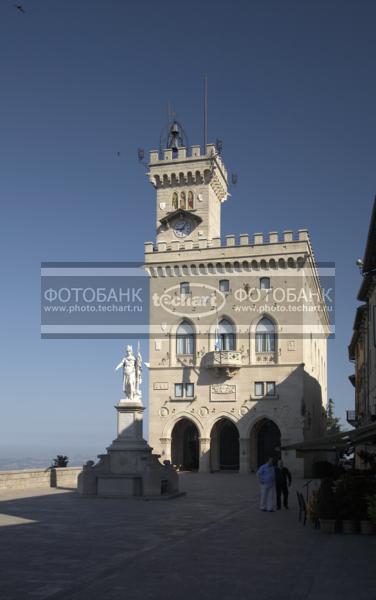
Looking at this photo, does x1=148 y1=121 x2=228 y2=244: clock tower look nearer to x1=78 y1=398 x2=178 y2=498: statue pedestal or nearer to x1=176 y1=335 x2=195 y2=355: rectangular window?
x1=176 y1=335 x2=195 y2=355: rectangular window

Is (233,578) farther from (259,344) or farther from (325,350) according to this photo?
(325,350)

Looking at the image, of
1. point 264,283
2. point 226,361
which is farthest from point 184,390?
point 264,283

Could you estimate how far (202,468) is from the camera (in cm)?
5209

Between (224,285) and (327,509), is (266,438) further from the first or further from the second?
(327,509)

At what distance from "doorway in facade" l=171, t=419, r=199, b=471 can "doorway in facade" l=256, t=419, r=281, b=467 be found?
498cm

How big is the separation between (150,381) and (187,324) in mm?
4924

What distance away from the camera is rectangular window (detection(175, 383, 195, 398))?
53.2 meters

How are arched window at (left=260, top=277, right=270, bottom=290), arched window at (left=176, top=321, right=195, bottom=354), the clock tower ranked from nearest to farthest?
1. arched window at (left=260, top=277, right=270, bottom=290)
2. arched window at (left=176, top=321, right=195, bottom=354)
3. the clock tower

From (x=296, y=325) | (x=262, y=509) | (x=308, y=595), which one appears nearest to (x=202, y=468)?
(x=296, y=325)

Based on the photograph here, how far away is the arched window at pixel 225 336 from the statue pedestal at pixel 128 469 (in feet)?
73.4

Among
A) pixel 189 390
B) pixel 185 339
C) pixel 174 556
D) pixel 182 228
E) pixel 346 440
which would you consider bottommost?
pixel 174 556

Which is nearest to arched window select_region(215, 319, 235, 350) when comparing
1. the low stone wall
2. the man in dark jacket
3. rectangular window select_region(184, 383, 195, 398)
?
rectangular window select_region(184, 383, 195, 398)

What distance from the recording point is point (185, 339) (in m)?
54.1

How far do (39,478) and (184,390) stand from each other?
19.9m
